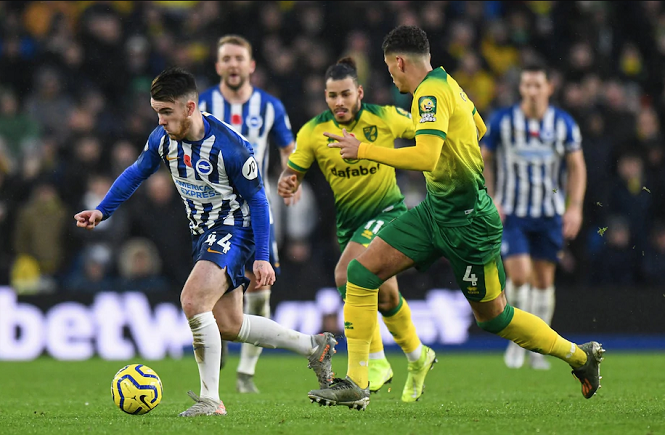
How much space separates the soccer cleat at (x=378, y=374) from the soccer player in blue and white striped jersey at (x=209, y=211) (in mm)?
1183

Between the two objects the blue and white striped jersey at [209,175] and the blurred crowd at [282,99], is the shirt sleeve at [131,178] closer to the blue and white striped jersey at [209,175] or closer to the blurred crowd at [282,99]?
the blue and white striped jersey at [209,175]

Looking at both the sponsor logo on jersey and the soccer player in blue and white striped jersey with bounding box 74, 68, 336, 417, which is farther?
the sponsor logo on jersey

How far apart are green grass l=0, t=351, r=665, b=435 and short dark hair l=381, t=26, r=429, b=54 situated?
2.12 metres

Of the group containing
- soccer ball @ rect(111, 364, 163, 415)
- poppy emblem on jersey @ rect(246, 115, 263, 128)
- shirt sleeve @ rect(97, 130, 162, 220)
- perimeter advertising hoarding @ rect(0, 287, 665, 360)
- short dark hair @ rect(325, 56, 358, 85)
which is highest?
short dark hair @ rect(325, 56, 358, 85)

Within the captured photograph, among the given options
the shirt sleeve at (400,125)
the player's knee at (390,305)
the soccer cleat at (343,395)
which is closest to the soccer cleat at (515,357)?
the player's knee at (390,305)

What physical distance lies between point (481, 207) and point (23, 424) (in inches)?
114

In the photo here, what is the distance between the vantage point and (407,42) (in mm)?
6012

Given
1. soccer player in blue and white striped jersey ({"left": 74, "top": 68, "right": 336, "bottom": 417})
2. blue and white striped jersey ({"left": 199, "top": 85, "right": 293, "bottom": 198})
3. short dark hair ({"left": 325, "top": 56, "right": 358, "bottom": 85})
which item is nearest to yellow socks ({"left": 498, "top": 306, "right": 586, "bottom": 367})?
soccer player in blue and white striped jersey ({"left": 74, "top": 68, "right": 336, "bottom": 417})

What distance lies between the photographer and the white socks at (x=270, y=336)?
6.63 meters

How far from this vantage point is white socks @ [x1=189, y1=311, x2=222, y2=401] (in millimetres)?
5980

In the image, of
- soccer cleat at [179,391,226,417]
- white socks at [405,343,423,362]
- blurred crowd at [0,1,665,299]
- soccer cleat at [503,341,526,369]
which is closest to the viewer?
soccer cleat at [179,391,226,417]

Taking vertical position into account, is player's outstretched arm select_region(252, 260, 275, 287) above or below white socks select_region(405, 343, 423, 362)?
above

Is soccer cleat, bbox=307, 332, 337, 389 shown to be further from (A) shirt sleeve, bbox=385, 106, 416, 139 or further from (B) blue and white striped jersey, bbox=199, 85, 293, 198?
(B) blue and white striped jersey, bbox=199, 85, 293, 198

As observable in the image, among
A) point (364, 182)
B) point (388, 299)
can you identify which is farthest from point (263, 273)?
point (364, 182)
